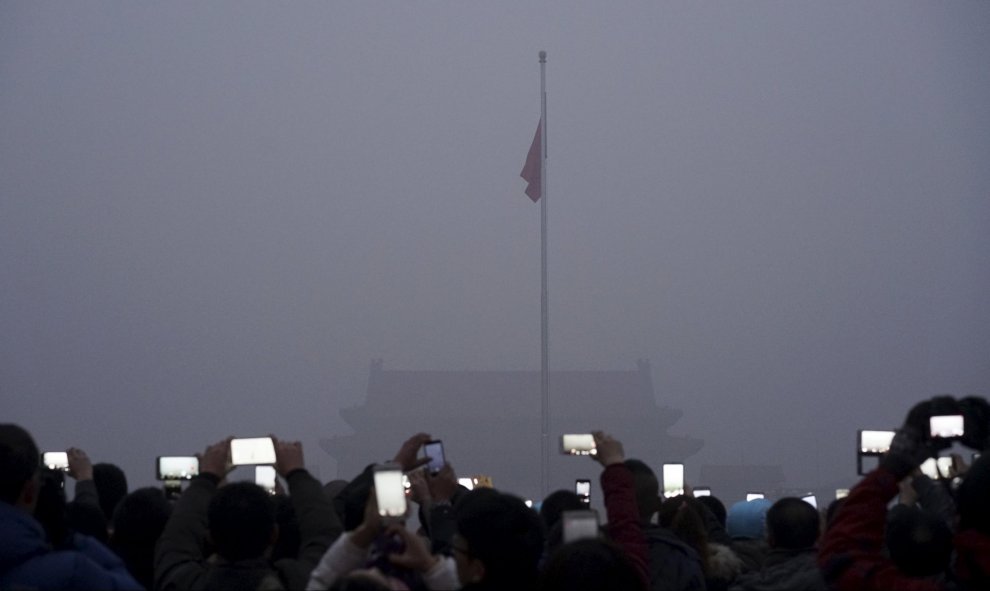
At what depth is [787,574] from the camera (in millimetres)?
4723

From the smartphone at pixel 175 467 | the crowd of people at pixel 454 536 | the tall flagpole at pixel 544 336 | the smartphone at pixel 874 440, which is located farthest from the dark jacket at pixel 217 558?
the tall flagpole at pixel 544 336

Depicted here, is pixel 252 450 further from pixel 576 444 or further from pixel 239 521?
pixel 576 444

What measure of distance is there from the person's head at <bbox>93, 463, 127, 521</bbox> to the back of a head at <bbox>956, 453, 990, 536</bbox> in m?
4.08

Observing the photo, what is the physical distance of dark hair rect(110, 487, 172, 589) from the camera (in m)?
4.81

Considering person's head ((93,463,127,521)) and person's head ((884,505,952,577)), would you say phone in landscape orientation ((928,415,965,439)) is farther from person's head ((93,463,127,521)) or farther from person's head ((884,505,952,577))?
person's head ((93,463,127,521))

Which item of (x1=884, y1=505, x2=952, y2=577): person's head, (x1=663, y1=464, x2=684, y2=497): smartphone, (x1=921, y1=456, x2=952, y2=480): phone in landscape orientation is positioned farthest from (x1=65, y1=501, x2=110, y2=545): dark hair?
(x1=663, y1=464, x2=684, y2=497): smartphone

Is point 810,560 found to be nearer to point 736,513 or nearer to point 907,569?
point 907,569

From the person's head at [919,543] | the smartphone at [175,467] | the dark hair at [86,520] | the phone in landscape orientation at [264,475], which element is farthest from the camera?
the phone in landscape orientation at [264,475]

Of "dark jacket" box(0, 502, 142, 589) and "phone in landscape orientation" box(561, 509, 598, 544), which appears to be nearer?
"phone in landscape orientation" box(561, 509, 598, 544)

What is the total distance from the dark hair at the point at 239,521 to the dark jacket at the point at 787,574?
1.96m

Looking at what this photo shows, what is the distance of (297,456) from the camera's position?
4.32 metres

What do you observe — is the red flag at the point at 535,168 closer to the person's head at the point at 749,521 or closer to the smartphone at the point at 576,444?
the person's head at the point at 749,521

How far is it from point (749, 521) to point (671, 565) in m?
2.00

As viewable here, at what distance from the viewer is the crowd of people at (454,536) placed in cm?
322
